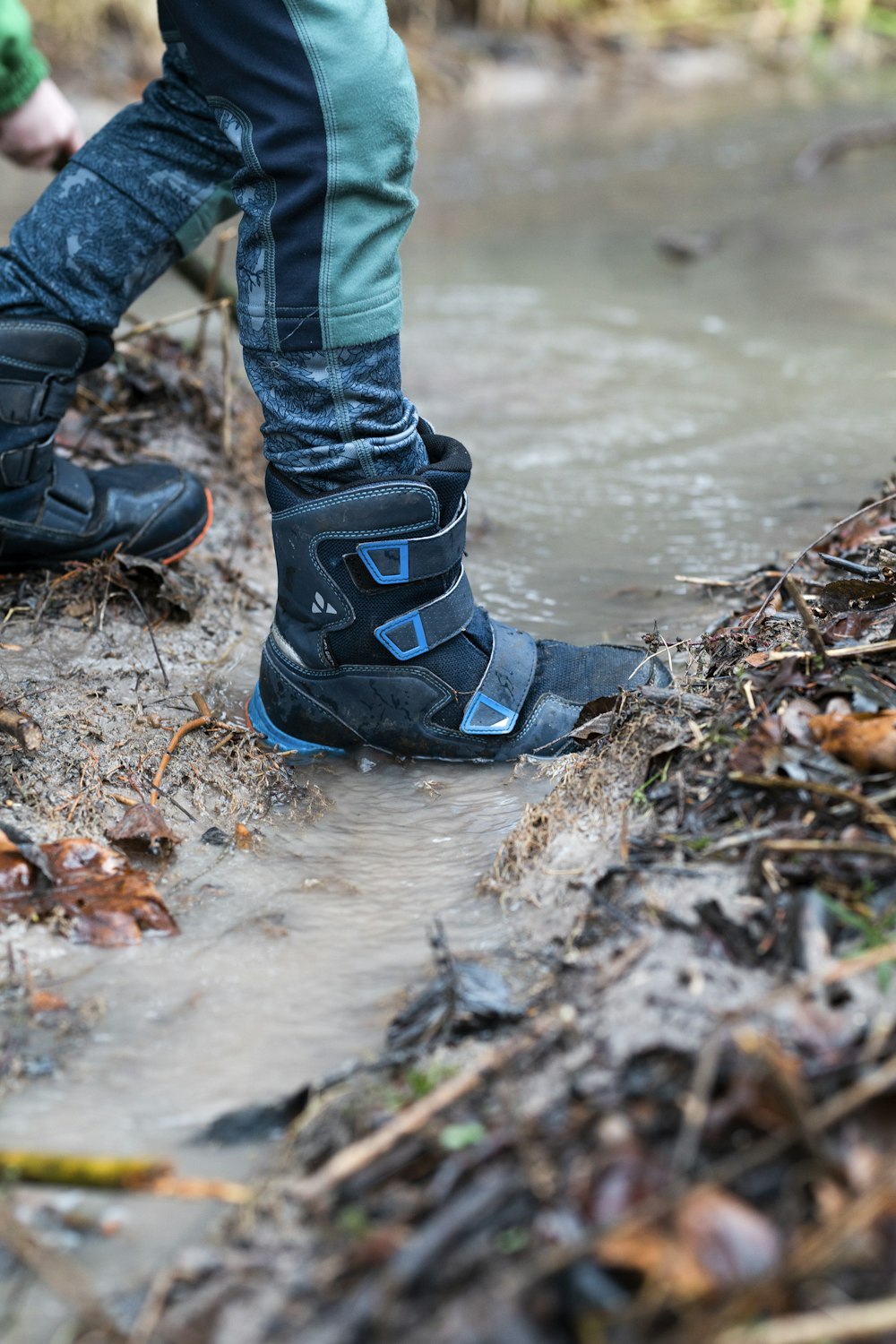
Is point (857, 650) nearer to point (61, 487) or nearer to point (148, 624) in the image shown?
point (148, 624)

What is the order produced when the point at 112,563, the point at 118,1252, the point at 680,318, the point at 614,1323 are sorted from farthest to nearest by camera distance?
1. the point at 680,318
2. the point at 112,563
3. the point at 118,1252
4. the point at 614,1323

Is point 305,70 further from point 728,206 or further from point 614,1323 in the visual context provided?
point 728,206

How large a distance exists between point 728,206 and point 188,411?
13.8 ft

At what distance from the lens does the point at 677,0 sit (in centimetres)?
1191

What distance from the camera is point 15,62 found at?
2.55 metres

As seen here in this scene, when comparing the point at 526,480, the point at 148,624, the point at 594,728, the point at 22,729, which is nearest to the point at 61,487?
the point at 148,624

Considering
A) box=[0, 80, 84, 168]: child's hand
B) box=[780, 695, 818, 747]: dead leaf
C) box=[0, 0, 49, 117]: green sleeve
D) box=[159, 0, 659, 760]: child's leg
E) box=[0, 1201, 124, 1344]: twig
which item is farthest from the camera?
box=[0, 80, 84, 168]: child's hand

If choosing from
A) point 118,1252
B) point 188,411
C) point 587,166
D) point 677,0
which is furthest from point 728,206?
point 677,0

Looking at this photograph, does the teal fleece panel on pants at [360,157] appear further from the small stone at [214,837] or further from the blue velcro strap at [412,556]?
the small stone at [214,837]

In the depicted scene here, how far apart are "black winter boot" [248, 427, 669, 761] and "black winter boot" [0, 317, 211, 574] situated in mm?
514

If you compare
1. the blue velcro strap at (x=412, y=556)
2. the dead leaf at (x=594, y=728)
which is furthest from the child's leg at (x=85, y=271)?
the dead leaf at (x=594, y=728)

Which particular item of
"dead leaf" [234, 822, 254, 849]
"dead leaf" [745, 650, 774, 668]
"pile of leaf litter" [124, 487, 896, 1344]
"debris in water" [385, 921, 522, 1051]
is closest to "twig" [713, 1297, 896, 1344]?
"pile of leaf litter" [124, 487, 896, 1344]

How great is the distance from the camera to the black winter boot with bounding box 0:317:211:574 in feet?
7.05

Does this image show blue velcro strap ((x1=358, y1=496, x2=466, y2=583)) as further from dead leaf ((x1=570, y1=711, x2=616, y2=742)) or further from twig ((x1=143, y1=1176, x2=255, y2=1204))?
twig ((x1=143, y1=1176, x2=255, y2=1204))
